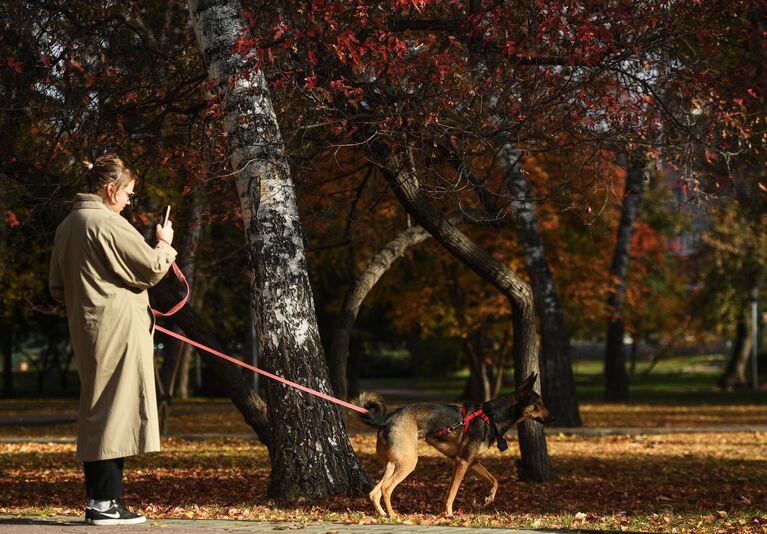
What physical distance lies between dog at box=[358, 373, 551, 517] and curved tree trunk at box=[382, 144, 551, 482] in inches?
89.0

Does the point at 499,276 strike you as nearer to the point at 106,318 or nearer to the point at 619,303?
the point at 106,318

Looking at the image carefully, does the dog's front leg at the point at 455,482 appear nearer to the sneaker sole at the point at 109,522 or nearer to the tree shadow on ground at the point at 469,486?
the tree shadow on ground at the point at 469,486

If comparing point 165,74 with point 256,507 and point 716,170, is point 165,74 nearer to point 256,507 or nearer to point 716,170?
point 256,507

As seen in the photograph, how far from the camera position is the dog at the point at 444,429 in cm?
868

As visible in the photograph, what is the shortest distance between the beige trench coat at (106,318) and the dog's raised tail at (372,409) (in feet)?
6.86

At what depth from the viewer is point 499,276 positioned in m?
12.2

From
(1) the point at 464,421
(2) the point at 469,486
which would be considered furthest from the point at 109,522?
(2) the point at 469,486

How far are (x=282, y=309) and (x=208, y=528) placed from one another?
2.70 metres

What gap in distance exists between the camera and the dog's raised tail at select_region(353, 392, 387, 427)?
873 centimetres

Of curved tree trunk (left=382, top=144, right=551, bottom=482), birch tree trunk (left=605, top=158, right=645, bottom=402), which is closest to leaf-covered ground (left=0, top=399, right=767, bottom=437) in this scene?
birch tree trunk (left=605, top=158, right=645, bottom=402)

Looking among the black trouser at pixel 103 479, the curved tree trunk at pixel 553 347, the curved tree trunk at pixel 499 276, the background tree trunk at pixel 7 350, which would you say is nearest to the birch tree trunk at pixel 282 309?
the curved tree trunk at pixel 499 276

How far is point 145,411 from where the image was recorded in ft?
23.3

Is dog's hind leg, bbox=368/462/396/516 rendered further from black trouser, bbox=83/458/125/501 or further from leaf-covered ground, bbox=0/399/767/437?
leaf-covered ground, bbox=0/399/767/437

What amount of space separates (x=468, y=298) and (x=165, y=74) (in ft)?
66.5
